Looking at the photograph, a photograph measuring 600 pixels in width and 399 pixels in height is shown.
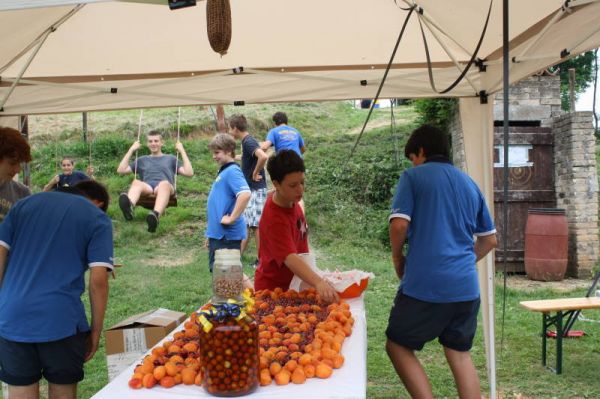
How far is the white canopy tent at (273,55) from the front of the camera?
11.3ft

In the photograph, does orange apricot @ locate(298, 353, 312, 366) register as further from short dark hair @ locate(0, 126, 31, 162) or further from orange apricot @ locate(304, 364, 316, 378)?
short dark hair @ locate(0, 126, 31, 162)

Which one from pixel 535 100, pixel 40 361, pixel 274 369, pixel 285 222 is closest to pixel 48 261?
pixel 40 361

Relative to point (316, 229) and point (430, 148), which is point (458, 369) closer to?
point (430, 148)

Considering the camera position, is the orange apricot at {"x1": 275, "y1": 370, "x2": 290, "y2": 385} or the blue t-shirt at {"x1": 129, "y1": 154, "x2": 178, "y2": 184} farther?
the blue t-shirt at {"x1": 129, "y1": 154, "x2": 178, "y2": 184}

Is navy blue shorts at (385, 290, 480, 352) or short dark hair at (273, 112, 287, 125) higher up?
short dark hair at (273, 112, 287, 125)

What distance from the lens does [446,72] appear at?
3.98 metres

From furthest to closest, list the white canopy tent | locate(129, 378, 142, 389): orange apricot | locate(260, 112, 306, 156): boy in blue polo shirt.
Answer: locate(260, 112, 306, 156): boy in blue polo shirt → the white canopy tent → locate(129, 378, 142, 389): orange apricot

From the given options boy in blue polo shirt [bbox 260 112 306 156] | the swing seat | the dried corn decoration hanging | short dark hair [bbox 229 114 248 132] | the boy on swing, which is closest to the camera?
the dried corn decoration hanging

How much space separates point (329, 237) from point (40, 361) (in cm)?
677

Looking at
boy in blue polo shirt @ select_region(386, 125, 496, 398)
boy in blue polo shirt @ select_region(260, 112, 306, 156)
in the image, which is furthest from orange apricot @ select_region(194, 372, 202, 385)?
boy in blue polo shirt @ select_region(260, 112, 306, 156)

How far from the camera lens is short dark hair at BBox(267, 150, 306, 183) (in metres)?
2.70

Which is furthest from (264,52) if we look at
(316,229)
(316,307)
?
(316,229)

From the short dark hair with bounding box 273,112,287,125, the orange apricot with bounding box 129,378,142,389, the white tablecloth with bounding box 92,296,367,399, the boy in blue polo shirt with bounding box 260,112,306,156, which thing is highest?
the short dark hair with bounding box 273,112,287,125

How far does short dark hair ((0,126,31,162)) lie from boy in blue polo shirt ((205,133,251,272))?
1.80m
